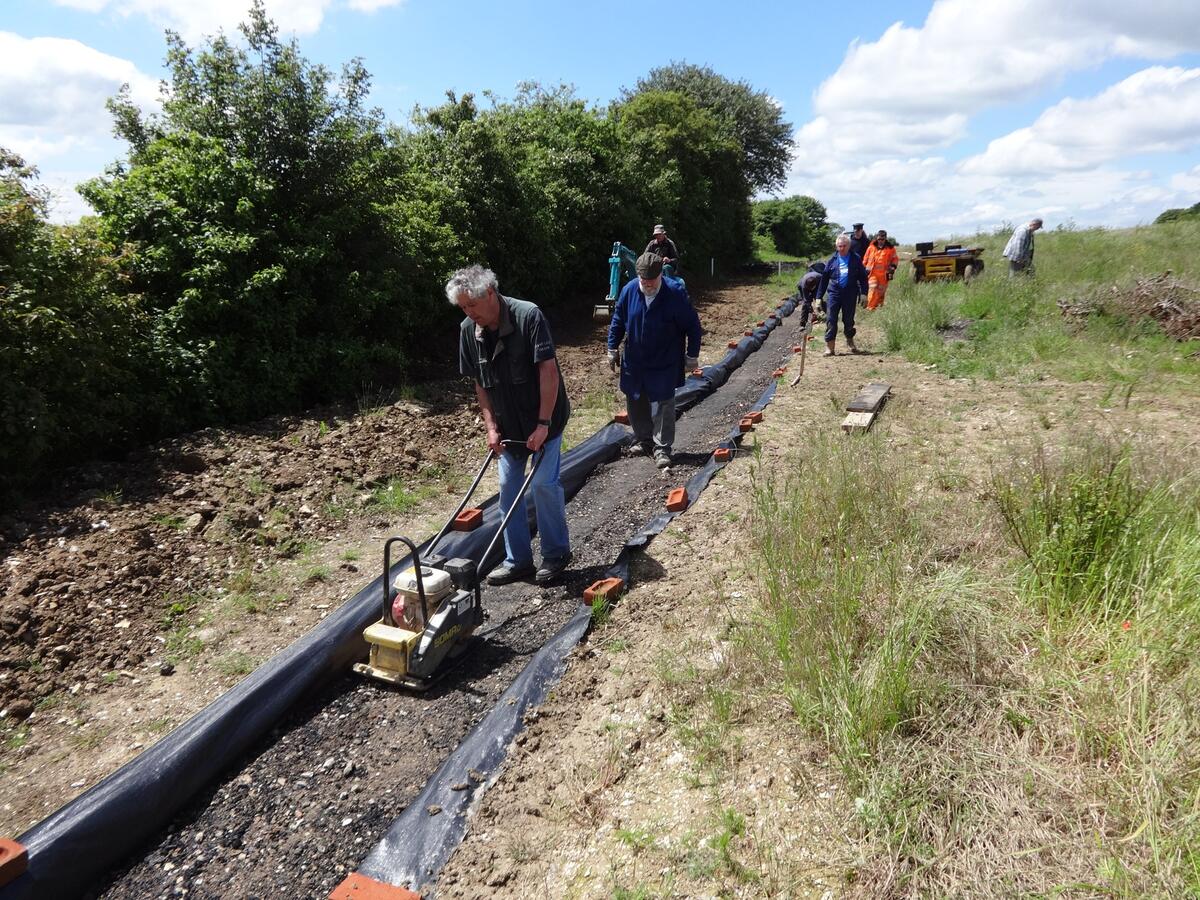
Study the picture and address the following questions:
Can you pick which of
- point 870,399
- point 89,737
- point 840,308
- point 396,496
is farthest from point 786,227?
point 89,737

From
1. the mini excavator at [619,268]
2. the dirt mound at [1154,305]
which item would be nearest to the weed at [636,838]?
the mini excavator at [619,268]

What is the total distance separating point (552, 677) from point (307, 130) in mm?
7214

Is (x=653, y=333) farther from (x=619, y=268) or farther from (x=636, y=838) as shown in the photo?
(x=619, y=268)

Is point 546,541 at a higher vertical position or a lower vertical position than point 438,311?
lower

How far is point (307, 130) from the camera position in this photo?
318 inches

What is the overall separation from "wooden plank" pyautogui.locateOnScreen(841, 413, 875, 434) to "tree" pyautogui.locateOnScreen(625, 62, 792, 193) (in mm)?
33944

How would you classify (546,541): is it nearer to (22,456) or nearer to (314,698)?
(314,698)

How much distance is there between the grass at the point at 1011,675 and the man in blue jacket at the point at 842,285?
6.16m

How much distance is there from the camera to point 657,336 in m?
6.24

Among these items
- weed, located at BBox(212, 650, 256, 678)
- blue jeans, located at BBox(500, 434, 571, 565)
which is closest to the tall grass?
blue jeans, located at BBox(500, 434, 571, 565)

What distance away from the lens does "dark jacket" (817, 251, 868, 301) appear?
31.3 ft

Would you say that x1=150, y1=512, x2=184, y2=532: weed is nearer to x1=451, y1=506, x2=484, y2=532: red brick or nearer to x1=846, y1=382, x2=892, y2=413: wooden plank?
x1=451, y1=506, x2=484, y2=532: red brick

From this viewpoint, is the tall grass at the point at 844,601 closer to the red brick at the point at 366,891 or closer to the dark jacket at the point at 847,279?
the red brick at the point at 366,891

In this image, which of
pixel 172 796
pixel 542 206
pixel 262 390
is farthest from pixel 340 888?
pixel 542 206
